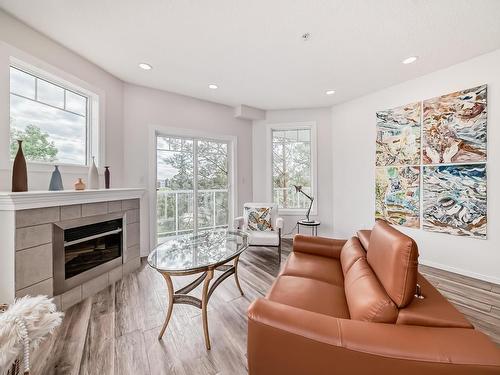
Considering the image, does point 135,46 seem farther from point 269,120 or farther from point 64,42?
point 269,120

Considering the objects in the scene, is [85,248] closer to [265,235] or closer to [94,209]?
[94,209]

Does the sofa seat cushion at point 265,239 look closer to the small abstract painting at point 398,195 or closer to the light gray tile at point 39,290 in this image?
the small abstract painting at point 398,195

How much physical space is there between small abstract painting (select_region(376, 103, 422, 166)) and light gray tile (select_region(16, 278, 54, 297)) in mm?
4344

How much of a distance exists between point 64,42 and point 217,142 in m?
2.45

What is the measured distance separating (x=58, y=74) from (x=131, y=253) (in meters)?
2.24

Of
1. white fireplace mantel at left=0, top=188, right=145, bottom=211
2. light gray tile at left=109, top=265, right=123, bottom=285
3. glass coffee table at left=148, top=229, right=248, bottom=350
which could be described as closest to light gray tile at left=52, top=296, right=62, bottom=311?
light gray tile at left=109, top=265, right=123, bottom=285

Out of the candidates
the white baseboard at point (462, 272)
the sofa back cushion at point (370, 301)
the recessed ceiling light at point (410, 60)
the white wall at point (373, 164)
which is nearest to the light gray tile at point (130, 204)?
the sofa back cushion at point (370, 301)

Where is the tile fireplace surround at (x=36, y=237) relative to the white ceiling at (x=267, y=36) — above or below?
below

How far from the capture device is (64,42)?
7.54ft

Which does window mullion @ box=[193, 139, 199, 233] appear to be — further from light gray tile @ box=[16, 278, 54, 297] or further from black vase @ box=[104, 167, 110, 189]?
light gray tile @ box=[16, 278, 54, 297]

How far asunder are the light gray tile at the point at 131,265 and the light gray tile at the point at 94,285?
28 cm

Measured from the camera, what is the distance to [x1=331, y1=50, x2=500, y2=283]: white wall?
2.47m

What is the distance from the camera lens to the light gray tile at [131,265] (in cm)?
276

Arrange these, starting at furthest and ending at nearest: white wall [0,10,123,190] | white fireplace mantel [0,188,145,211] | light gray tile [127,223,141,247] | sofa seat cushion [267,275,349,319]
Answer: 1. light gray tile [127,223,141,247]
2. white wall [0,10,123,190]
3. white fireplace mantel [0,188,145,211]
4. sofa seat cushion [267,275,349,319]
